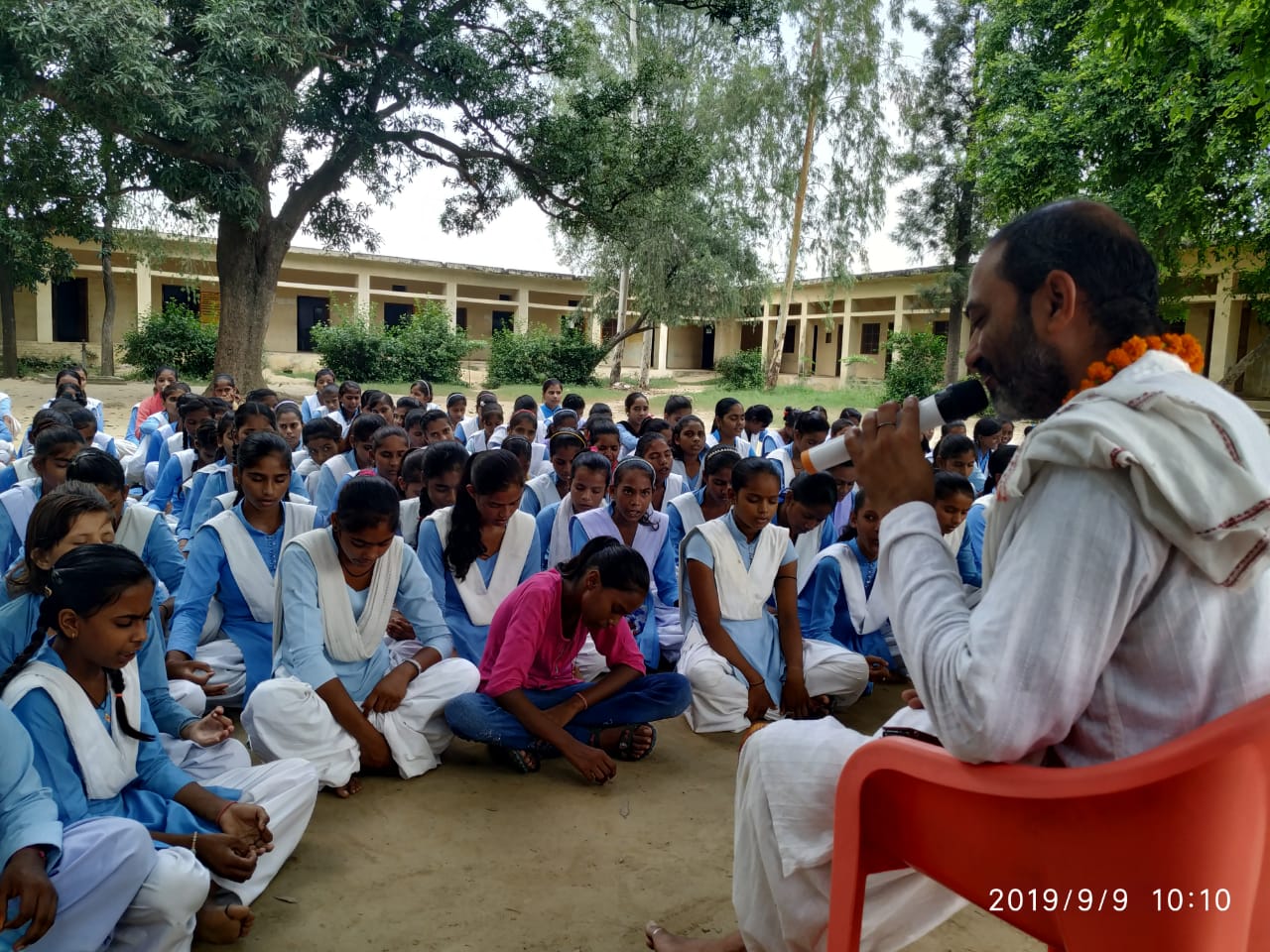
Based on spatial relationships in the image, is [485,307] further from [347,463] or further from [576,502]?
[576,502]

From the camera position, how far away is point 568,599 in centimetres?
318

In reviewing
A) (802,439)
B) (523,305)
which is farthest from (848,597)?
(523,305)

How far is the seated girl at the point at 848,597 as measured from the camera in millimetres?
4191

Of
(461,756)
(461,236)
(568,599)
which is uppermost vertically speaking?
(461,236)

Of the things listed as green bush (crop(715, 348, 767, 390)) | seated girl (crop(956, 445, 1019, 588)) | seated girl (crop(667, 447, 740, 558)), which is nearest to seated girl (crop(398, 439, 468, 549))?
seated girl (crop(667, 447, 740, 558))

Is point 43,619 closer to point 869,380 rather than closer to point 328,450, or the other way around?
point 328,450

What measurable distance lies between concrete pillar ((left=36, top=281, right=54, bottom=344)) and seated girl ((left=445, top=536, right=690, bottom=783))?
21617 mm

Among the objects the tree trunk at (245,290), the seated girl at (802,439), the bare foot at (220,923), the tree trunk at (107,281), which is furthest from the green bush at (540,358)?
the bare foot at (220,923)

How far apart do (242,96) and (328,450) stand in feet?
18.0

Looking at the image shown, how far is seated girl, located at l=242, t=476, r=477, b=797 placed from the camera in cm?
298

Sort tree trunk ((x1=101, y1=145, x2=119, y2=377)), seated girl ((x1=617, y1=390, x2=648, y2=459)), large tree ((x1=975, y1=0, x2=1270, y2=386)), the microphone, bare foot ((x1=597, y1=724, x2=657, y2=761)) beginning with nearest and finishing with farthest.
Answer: the microphone → bare foot ((x1=597, y1=724, x2=657, y2=761)) → seated girl ((x1=617, y1=390, x2=648, y2=459)) → large tree ((x1=975, y1=0, x2=1270, y2=386)) → tree trunk ((x1=101, y1=145, x2=119, y2=377))

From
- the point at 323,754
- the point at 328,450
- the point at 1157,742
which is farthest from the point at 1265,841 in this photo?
the point at 328,450

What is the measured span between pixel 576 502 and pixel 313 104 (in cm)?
939

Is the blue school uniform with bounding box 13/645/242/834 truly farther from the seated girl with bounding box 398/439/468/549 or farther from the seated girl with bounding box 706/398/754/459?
the seated girl with bounding box 706/398/754/459
